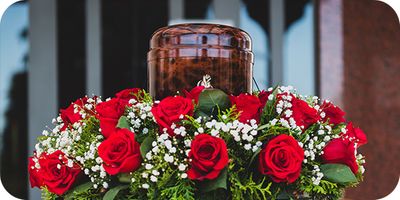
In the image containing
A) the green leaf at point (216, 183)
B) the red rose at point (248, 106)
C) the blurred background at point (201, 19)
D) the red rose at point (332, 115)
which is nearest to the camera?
the green leaf at point (216, 183)

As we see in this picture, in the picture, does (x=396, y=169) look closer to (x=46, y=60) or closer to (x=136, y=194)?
(x=46, y=60)

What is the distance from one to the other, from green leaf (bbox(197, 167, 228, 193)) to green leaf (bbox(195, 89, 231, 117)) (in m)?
0.12

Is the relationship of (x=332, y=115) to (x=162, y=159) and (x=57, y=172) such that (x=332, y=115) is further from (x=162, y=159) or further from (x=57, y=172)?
(x=57, y=172)

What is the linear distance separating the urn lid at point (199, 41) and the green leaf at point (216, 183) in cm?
26

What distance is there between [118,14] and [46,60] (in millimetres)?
804

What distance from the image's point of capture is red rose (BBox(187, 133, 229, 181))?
2.88ft

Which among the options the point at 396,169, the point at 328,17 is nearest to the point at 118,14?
the point at 328,17

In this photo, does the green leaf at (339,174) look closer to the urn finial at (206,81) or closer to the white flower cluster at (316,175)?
the white flower cluster at (316,175)

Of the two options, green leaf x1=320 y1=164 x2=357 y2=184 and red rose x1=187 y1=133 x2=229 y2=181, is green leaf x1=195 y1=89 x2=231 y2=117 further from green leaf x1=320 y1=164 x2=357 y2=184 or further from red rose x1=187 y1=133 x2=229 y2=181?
green leaf x1=320 y1=164 x2=357 y2=184

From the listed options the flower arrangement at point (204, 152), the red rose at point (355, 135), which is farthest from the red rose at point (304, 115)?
the red rose at point (355, 135)

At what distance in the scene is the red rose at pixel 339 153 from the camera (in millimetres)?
986

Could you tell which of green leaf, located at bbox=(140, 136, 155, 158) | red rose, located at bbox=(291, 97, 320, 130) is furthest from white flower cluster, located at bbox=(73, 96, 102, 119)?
red rose, located at bbox=(291, 97, 320, 130)

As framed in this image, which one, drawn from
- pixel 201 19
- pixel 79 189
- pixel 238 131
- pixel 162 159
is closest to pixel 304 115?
pixel 238 131

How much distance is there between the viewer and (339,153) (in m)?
0.98
